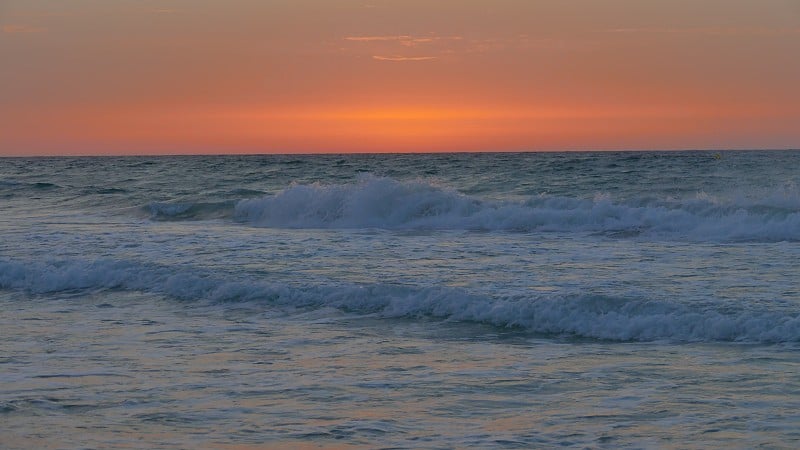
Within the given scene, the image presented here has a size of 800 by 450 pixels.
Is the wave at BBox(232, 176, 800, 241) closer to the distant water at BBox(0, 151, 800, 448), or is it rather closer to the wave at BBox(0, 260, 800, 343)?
the distant water at BBox(0, 151, 800, 448)

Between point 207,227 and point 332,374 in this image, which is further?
point 207,227

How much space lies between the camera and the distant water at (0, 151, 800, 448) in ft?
21.7

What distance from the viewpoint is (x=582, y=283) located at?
12.1m

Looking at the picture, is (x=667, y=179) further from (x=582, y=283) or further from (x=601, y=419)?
(x=601, y=419)

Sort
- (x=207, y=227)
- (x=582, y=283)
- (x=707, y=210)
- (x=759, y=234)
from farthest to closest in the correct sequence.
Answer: (x=207, y=227)
(x=707, y=210)
(x=759, y=234)
(x=582, y=283)

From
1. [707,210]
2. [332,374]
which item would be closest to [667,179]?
[707,210]

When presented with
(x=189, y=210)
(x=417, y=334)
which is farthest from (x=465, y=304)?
(x=189, y=210)

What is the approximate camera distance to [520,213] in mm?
21750

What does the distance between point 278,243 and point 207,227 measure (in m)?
5.38

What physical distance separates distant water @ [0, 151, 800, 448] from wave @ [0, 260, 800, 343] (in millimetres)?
33

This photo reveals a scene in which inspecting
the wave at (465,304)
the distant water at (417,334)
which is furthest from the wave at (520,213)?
the wave at (465,304)

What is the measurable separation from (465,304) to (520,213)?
36.2 feet

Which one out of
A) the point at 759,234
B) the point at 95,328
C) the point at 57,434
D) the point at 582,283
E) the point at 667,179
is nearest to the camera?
the point at 57,434

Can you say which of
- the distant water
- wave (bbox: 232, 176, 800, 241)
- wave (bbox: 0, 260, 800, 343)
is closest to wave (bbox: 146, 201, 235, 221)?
wave (bbox: 232, 176, 800, 241)
